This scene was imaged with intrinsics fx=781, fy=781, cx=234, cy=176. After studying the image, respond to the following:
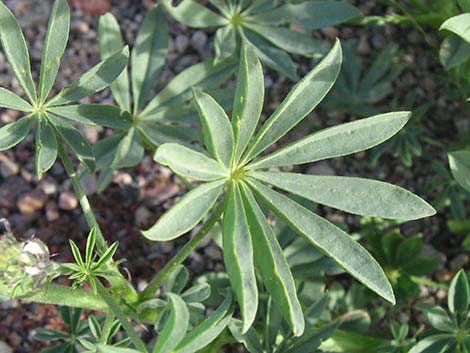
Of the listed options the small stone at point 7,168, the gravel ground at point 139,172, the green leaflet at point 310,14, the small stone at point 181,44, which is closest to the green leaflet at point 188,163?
the green leaflet at point 310,14

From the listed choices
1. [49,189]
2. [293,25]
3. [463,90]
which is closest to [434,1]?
[463,90]

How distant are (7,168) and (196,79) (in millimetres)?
770

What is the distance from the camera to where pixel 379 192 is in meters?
1.40

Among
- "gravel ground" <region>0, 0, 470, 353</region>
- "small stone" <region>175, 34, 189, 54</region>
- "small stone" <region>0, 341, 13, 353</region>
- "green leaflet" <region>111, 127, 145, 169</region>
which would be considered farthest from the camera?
"small stone" <region>175, 34, 189, 54</region>

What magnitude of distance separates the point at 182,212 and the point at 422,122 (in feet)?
4.90

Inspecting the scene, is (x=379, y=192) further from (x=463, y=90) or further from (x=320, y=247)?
(x=463, y=90)

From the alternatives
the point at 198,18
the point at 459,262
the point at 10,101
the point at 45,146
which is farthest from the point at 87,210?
the point at 459,262

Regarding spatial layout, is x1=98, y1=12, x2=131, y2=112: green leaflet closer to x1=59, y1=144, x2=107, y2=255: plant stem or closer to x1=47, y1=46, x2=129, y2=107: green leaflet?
x1=47, y1=46, x2=129, y2=107: green leaflet

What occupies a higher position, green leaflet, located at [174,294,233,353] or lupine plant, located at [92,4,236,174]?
lupine plant, located at [92,4,236,174]

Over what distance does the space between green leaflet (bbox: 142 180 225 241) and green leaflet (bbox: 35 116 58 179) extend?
14.8 inches

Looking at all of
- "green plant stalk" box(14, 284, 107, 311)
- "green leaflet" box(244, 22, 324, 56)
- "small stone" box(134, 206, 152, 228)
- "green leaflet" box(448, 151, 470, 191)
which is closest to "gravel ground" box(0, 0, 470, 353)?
"small stone" box(134, 206, 152, 228)

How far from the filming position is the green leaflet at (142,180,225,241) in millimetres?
1292

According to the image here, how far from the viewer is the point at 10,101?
1593 millimetres

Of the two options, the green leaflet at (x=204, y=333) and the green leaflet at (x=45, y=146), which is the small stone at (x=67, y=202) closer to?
the green leaflet at (x=45, y=146)
